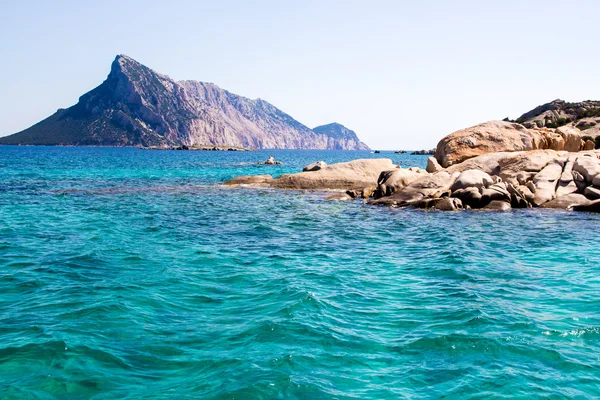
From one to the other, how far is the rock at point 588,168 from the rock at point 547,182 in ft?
3.31

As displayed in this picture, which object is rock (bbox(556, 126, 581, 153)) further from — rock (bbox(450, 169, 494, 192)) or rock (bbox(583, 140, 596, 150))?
rock (bbox(450, 169, 494, 192))

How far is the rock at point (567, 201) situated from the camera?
25.8 m

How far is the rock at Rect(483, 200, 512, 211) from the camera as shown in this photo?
84.6 feet

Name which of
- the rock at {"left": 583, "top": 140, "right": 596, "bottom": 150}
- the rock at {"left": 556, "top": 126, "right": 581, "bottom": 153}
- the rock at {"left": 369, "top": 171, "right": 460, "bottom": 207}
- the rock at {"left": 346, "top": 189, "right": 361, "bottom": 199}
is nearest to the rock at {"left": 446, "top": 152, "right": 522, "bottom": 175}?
the rock at {"left": 369, "top": 171, "right": 460, "bottom": 207}

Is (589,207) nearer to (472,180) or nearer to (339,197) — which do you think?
(472,180)

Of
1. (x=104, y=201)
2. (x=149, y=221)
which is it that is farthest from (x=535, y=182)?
(x=104, y=201)

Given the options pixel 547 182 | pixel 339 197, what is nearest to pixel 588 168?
pixel 547 182

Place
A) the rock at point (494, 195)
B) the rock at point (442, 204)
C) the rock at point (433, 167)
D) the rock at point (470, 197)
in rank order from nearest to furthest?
the rock at point (442, 204) < the rock at point (470, 197) < the rock at point (494, 195) < the rock at point (433, 167)

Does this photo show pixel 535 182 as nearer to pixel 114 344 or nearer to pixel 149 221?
pixel 149 221

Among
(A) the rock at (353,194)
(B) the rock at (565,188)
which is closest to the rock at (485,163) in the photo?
(B) the rock at (565,188)

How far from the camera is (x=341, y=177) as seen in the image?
120 feet

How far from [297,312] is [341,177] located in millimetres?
27192

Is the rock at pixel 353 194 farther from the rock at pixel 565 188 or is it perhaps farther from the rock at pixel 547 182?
the rock at pixel 565 188

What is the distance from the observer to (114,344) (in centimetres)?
825
